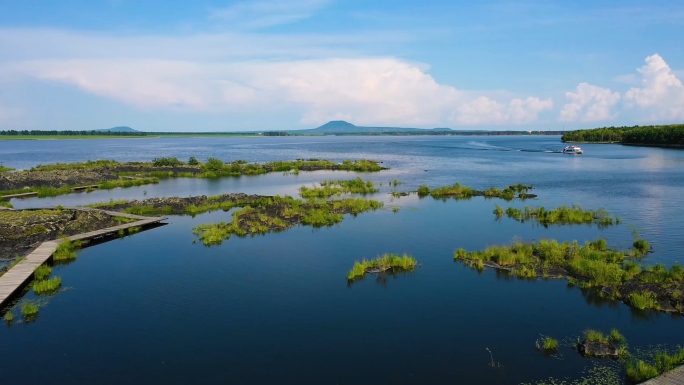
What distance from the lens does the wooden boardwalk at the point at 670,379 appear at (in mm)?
14125

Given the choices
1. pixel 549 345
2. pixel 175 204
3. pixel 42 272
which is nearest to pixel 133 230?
pixel 175 204

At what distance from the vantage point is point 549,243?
2995cm

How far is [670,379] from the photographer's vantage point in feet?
47.0

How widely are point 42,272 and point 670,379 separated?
30193 mm

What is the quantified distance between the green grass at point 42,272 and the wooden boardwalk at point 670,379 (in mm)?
29066

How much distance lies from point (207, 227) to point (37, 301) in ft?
50.7

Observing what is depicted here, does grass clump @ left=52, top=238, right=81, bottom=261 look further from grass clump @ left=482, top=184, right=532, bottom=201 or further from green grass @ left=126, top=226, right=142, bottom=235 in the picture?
grass clump @ left=482, top=184, right=532, bottom=201

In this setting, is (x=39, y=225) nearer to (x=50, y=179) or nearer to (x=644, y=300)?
(x=50, y=179)

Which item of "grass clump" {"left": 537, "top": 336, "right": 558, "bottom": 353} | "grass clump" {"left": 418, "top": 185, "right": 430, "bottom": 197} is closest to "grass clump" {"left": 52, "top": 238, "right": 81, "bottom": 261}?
"grass clump" {"left": 537, "top": 336, "right": 558, "bottom": 353}

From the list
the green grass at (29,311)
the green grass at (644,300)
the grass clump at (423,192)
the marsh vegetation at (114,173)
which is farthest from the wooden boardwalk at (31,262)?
the grass clump at (423,192)

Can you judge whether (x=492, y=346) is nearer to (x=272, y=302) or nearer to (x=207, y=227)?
(x=272, y=302)

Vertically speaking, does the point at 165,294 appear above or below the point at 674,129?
below

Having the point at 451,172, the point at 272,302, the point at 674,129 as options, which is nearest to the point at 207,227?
the point at 272,302

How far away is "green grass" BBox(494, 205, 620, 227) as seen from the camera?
3866 centimetres
